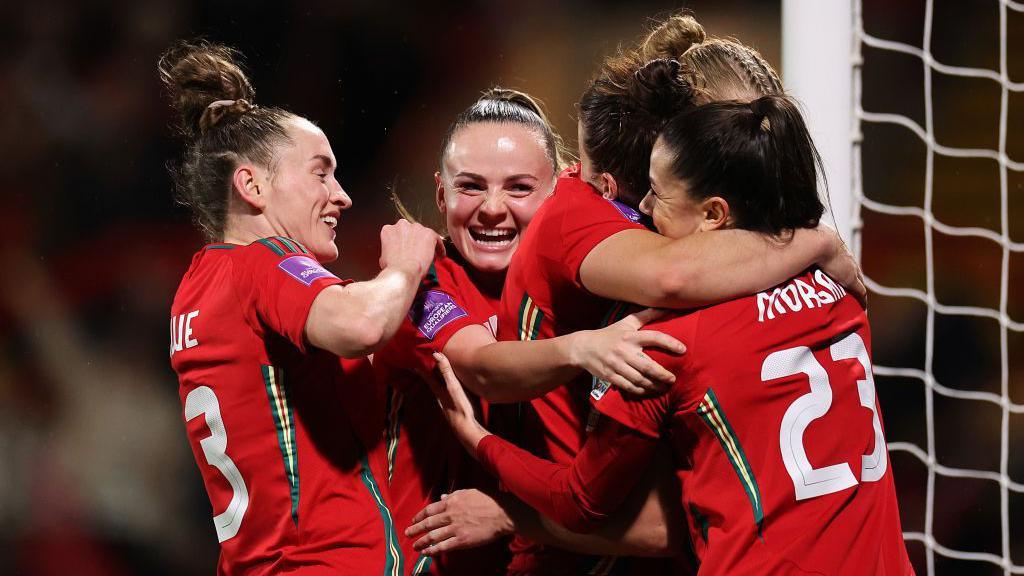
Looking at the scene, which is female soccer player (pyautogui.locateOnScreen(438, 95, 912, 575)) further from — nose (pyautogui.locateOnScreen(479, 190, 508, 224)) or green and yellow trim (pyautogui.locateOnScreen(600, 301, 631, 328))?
nose (pyautogui.locateOnScreen(479, 190, 508, 224))

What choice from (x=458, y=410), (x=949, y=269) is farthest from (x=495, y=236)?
(x=949, y=269)

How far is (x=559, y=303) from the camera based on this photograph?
1617 mm

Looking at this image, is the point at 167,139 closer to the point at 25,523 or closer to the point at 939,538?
the point at 25,523

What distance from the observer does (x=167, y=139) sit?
413cm

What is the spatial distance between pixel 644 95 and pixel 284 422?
0.73m

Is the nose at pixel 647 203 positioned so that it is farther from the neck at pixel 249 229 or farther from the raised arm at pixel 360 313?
the neck at pixel 249 229

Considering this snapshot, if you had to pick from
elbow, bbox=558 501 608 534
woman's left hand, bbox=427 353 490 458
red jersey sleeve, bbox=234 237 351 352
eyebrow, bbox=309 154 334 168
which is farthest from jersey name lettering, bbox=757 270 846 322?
eyebrow, bbox=309 154 334 168

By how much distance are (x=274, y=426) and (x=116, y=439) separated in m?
2.55

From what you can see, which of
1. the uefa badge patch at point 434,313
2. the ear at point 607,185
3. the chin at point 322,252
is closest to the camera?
the ear at point 607,185

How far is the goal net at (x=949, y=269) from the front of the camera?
399 centimetres

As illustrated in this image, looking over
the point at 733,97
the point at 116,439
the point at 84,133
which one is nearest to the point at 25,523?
the point at 116,439

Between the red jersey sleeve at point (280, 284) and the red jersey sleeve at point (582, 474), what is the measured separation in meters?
0.35

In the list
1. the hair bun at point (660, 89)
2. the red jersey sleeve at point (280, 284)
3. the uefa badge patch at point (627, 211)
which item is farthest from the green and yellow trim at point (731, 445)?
the red jersey sleeve at point (280, 284)

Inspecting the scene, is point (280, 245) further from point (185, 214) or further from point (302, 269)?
point (185, 214)
